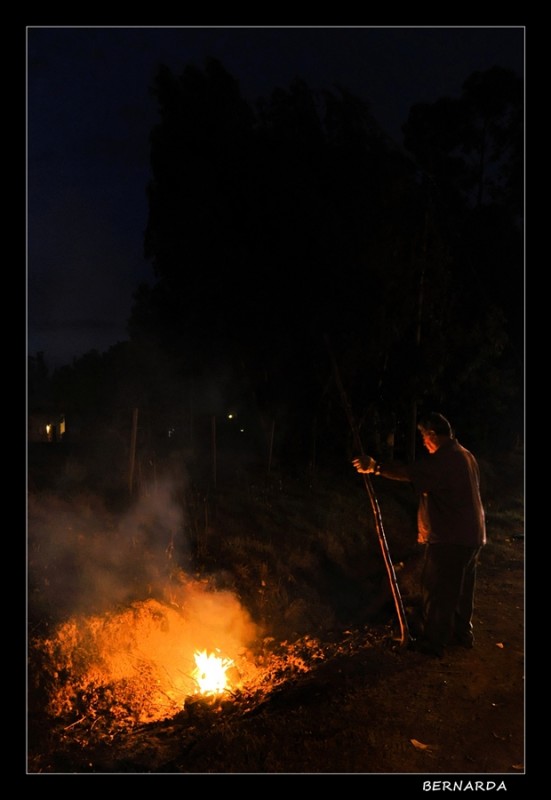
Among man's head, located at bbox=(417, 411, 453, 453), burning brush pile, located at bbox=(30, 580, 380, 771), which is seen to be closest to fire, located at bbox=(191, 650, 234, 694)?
burning brush pile, located at bbox=(30, 580, 380, 771)

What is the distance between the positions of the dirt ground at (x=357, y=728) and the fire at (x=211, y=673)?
1.85ft

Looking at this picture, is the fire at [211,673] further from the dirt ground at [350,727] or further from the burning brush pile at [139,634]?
the dirt ground at [350,727]

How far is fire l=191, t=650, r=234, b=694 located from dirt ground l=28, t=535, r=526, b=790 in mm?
564

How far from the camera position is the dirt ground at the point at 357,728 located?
3914mm

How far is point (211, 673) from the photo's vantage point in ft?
19.2

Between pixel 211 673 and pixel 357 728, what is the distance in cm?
202

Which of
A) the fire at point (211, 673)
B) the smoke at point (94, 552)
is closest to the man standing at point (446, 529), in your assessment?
the fire at point (211, 673)

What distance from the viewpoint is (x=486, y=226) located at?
17.6m

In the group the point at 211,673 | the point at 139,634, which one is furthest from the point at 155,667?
the point at 211,673

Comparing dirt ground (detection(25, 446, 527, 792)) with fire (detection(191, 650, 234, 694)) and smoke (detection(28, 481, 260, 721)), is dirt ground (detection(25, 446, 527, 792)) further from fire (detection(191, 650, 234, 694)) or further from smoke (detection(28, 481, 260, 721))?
smoke (detection(28, 481, 260, 721))

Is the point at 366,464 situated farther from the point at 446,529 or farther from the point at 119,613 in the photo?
the point at 119,613

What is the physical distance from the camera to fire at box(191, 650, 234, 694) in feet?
18.6

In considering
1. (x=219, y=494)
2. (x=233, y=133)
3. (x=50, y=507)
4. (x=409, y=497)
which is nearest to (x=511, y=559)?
(x=409, y=497)

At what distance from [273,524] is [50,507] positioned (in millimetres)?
3226
